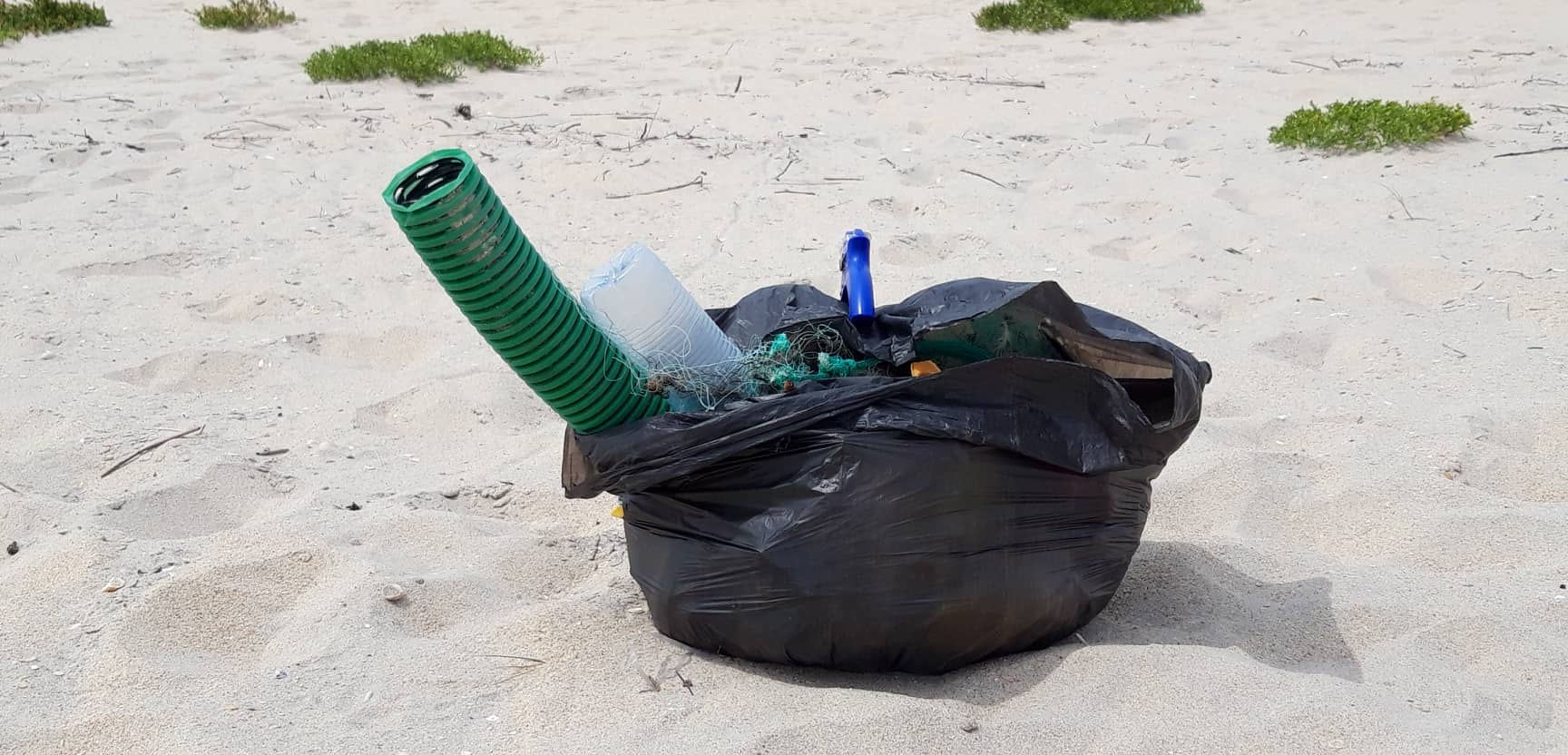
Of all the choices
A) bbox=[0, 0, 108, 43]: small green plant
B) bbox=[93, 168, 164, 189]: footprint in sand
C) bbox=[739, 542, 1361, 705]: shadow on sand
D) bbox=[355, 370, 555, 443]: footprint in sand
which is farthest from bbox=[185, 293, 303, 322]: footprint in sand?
bbox=[0, 0, 108, 43]: small green plant

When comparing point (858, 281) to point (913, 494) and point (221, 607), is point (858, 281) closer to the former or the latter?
point (913, 494)

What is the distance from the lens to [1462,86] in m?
5.34

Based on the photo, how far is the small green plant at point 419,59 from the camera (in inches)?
227

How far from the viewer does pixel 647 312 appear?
2061mm

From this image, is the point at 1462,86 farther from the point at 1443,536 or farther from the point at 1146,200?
the point at 1443,536

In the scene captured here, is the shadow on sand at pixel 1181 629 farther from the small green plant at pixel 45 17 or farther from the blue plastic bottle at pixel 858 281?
the small green plant at pixel 45 17

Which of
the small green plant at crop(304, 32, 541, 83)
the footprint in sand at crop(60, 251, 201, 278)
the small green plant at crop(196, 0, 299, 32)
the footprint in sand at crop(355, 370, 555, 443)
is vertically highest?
the small green plant at crop(196, 0, 299, 32)

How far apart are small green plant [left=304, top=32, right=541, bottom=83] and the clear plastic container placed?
4061mm

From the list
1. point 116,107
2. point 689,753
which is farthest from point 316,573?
point 116,107

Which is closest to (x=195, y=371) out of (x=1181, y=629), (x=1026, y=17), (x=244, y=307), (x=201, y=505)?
(x=244, y=307)

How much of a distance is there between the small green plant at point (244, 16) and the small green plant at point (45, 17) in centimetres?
53

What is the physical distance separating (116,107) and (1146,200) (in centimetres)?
411

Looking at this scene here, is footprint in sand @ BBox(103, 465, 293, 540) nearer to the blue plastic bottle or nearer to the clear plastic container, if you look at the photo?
the clear plastic container

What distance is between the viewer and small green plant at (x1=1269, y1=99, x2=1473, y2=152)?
15.0 feet
